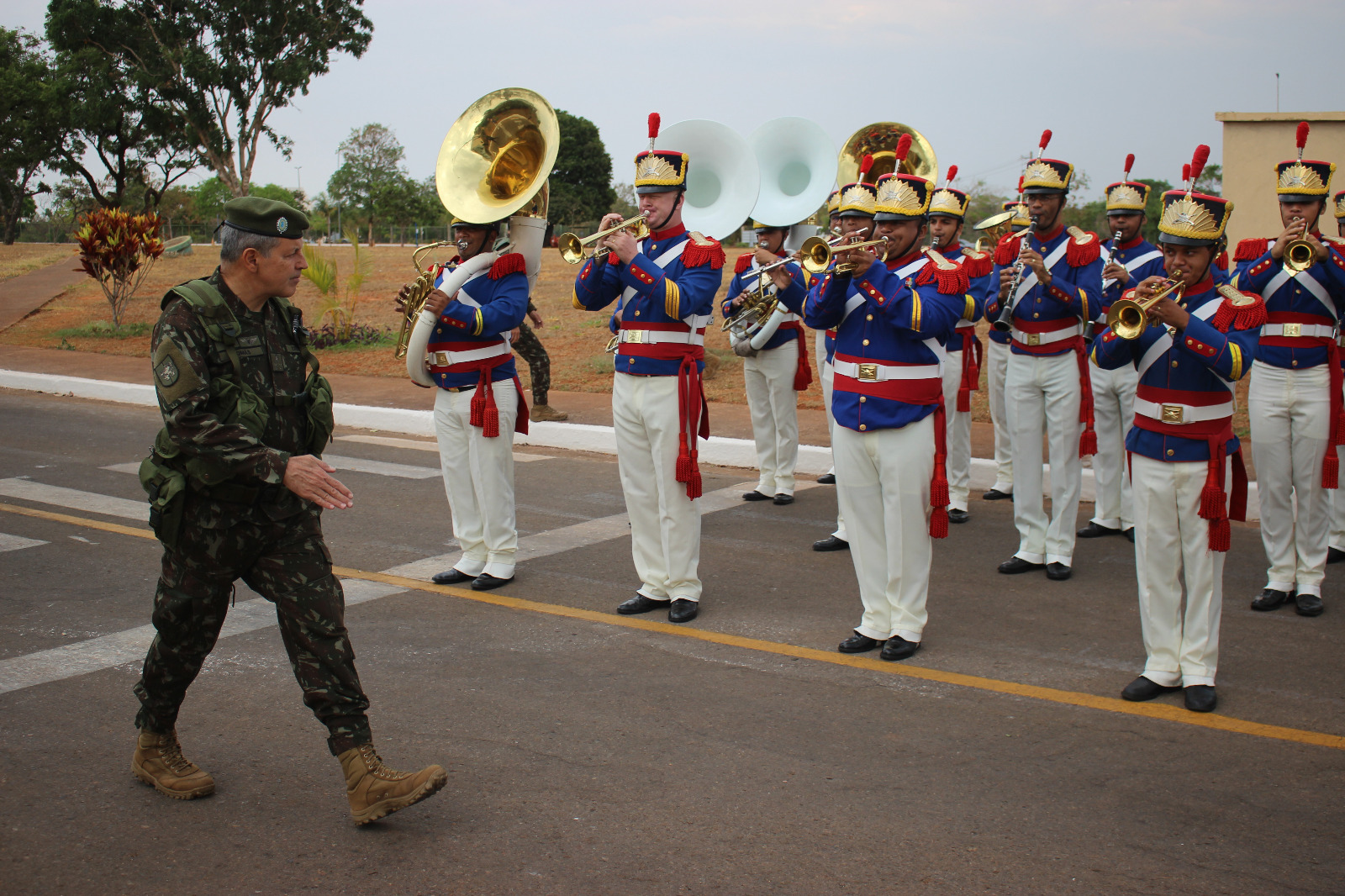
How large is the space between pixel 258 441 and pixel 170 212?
68.6m

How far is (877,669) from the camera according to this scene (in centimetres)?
538

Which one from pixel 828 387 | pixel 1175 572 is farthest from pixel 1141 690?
pixel 828 387

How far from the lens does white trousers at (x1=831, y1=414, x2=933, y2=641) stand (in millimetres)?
5531

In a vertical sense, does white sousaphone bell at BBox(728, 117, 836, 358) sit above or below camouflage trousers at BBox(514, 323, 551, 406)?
above

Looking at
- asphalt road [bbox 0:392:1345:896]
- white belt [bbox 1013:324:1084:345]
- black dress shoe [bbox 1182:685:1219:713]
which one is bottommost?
asphalt road [bbox 0:392:1345:896]

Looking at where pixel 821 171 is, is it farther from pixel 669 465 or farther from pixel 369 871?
pixel 369 871

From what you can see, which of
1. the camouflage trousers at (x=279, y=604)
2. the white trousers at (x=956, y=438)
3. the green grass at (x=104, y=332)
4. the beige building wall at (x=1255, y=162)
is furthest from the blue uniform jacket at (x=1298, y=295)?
the green grass at (x=104, y=332)

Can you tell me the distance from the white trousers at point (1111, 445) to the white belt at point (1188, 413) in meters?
2.73

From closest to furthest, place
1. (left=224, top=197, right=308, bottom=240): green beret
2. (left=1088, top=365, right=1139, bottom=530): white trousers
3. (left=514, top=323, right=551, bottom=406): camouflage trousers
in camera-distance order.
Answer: (left=224, top=197, right=308, bottom=240): green beret → (left=1088, top=365, right=1139, bottom=530): white trousers → (left=514, top=323, right=551, bottom=406): camouflage trousers

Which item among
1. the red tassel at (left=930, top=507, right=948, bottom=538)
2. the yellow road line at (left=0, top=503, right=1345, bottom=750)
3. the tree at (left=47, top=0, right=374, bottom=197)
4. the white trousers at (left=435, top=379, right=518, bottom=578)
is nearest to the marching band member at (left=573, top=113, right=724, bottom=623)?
the yellow road line at (left=0, top=503, right=1345, bottom=750)

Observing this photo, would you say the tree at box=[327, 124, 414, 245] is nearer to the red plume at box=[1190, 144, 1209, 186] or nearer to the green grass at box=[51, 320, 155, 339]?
the green grass at box=[51, 320, 155, 339]

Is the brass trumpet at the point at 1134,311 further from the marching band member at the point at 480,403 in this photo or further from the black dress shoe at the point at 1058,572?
the marching band member at the point at 480,403

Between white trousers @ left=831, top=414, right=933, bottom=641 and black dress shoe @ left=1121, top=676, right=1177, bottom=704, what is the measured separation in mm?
989

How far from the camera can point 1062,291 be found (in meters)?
6.79
